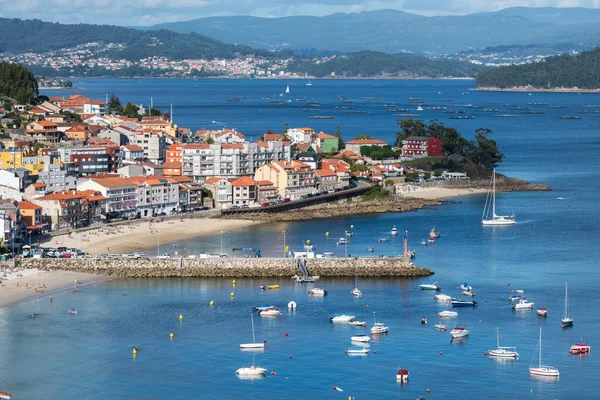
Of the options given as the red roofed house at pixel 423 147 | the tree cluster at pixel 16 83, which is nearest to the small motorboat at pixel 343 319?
the red roofed house at pixel 423 147

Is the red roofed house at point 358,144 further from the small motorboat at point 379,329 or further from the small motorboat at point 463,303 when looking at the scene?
the small motorboat at point 379,329

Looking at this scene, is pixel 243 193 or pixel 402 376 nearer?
pixel 402 376

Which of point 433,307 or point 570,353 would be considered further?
point 433,307

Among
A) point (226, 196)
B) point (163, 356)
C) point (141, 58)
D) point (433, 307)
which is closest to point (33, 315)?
point (163, 356)

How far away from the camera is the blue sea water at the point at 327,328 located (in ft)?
60.0

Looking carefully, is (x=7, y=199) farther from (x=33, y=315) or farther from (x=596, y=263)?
(x=596, y=263)

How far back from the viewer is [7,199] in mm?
30047

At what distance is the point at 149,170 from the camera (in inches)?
1508

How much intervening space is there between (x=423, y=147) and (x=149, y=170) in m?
14.3

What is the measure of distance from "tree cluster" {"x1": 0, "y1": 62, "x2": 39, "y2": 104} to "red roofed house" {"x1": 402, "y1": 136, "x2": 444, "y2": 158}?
56.1 ft

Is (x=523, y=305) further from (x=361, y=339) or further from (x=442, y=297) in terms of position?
(x=361, y=339)

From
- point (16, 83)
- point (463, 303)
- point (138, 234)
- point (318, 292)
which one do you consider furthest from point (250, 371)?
point (16, 83)

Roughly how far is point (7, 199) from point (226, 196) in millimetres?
8451

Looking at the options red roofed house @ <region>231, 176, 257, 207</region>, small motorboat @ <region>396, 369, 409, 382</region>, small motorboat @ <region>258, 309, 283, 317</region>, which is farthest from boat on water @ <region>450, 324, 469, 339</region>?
red roofed house @ <region>231, 176, 257, 207</region>
